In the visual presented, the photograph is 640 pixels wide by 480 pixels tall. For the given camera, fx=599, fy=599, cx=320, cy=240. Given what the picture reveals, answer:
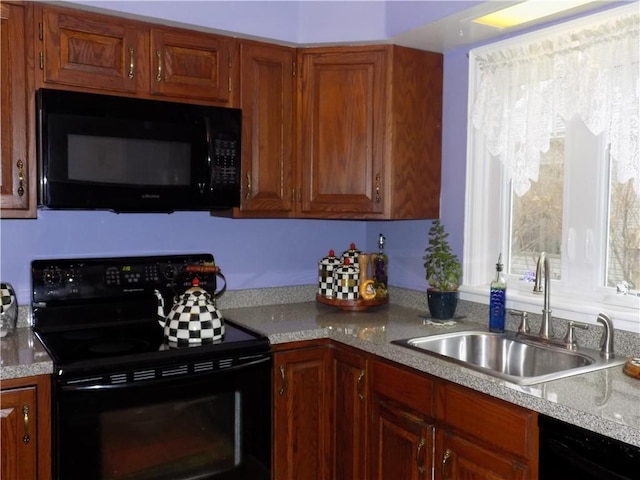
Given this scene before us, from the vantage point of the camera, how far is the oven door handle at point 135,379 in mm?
1891

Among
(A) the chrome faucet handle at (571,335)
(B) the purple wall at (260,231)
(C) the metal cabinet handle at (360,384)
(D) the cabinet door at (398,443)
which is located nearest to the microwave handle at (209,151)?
(B) the purple wall at (260,231)

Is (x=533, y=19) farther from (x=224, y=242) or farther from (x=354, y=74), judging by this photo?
(x=224, y=242)

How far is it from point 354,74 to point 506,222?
0.92m

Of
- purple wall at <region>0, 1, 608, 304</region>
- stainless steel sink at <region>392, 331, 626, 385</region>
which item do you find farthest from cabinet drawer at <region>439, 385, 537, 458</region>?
purple wall at <region>0, 1, 608, 304</region>

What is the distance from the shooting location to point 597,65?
209cm

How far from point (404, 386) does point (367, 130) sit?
3.72 feet

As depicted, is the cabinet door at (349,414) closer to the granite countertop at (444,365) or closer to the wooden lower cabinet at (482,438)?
the granite countertop at (444,365)

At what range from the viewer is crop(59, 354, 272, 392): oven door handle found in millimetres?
1891

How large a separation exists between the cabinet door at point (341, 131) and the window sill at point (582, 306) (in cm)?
68

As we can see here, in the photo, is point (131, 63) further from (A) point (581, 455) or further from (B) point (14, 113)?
(A) point (581, 455)

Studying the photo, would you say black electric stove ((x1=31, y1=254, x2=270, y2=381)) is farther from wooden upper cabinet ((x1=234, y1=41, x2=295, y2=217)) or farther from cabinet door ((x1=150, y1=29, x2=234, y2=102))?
cabinet door ((x1=150, y1=29, x2=234, y2=102))

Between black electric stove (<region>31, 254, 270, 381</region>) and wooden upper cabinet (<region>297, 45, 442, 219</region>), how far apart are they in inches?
26.1

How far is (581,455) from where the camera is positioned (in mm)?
1491

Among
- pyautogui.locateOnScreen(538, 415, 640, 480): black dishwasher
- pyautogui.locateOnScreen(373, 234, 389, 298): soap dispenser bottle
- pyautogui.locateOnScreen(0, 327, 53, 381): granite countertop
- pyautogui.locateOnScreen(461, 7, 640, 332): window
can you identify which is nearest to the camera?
pyautogui.locateOnScreen(538, 415, 640, 480): black dishwasher
